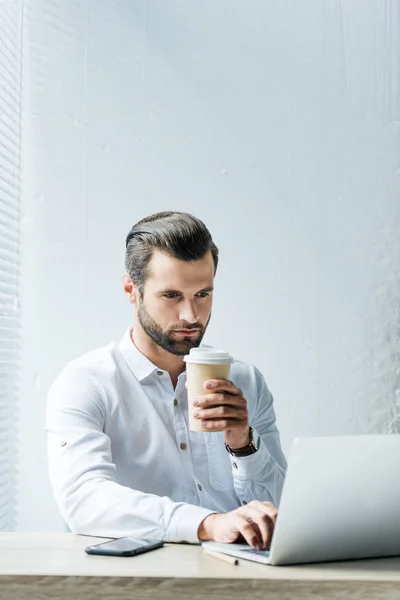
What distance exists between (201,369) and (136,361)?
1.74 ft

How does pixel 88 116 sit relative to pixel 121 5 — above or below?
below

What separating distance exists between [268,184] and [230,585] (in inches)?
89.9

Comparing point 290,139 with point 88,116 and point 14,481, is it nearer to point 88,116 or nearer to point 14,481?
point 88,116

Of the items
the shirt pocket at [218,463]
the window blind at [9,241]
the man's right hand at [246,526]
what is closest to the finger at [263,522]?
the man's right hand at [246,526]

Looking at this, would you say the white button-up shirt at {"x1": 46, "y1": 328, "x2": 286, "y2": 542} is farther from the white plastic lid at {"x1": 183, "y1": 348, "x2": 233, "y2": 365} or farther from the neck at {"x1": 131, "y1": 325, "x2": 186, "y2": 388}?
the white plastic lid at {"x1": 183, "y1": 348, "x2": 233, "y2": 365}

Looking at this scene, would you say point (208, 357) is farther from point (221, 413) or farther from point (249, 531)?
point (249, 531)

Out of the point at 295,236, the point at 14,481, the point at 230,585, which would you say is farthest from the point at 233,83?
the point at 230,585

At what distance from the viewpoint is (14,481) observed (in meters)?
3.05

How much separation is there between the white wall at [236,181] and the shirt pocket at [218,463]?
1.07m

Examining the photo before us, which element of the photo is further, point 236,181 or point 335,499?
point 236,181

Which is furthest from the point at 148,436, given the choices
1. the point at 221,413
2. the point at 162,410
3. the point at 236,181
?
the point at 236,181

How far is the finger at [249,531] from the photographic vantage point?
1.21 meters

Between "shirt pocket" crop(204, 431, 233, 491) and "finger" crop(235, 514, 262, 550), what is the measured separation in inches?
30.5

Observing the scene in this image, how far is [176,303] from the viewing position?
2066mm
